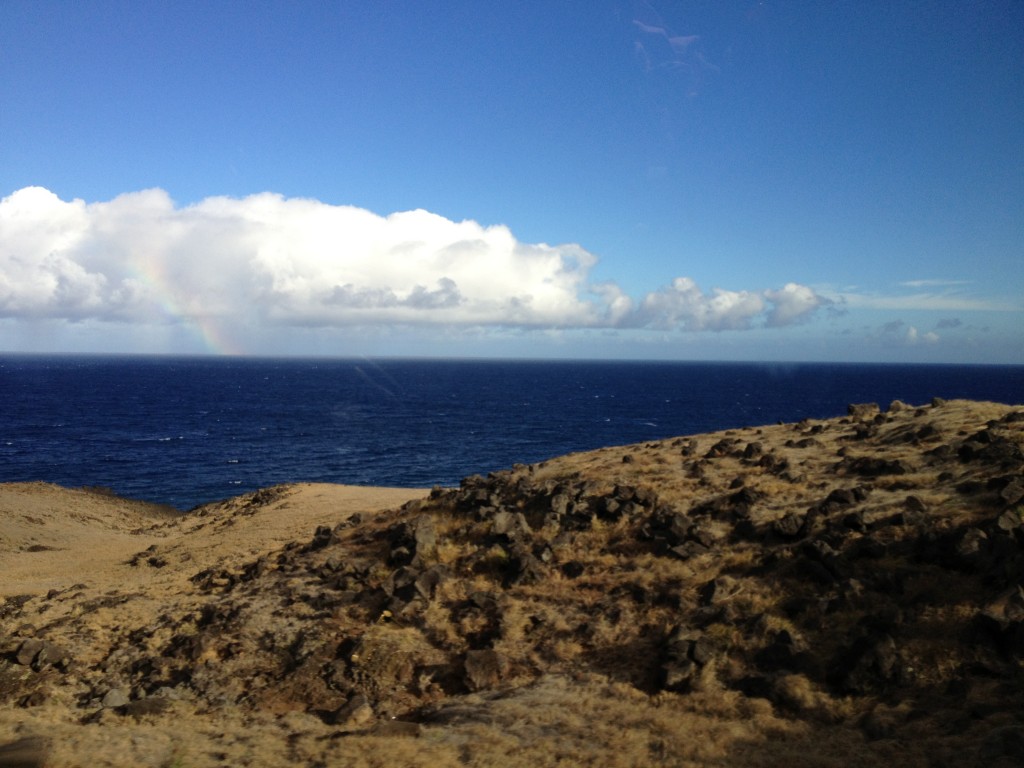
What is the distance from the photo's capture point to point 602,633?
59.3ft

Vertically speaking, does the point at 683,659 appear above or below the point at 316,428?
above

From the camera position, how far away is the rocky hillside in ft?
43.7

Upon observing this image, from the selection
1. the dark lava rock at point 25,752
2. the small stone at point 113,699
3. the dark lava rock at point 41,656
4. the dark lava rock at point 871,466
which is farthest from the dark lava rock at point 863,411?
the dark lava rock at point 25,752

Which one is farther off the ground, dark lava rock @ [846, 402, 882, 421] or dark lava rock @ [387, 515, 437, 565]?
dark lava rock @ [846, 402, 882, 421]

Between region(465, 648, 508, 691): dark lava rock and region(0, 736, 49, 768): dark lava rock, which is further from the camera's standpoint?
region(465, 648, 508, 691): dark lava rock

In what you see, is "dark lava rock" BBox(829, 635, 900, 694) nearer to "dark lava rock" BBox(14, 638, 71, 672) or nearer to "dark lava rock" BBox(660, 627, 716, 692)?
"dark lava rock" BBox(660, 627, 716, 692)

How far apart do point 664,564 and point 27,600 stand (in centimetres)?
2280

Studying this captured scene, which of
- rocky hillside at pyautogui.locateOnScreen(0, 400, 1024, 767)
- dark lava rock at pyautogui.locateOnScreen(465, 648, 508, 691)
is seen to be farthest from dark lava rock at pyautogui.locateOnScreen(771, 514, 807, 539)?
dark lava rock at pyautogui.locateOnScreen(465, 648, 508, 691)

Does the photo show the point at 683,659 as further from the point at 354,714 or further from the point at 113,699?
the point at 113,699

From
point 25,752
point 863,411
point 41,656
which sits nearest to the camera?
point 25,752

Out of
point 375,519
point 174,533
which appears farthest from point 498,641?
point 174,533

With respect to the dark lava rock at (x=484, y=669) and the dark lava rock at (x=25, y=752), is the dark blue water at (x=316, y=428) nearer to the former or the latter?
the dark lava rock at (x=25, y=752)

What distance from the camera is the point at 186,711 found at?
16.2 meters

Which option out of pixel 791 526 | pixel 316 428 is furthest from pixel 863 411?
pixel 316 428
